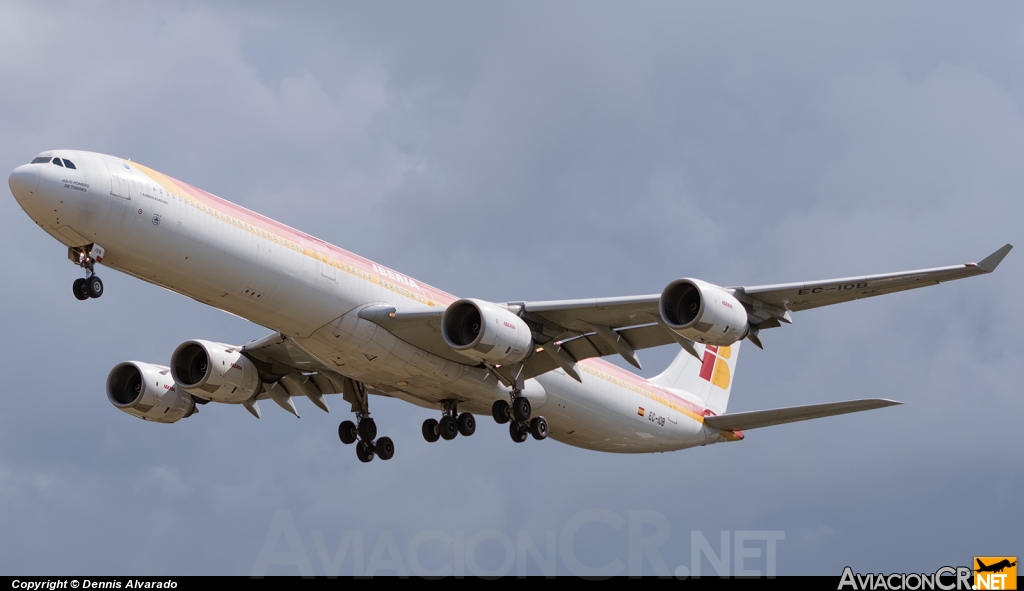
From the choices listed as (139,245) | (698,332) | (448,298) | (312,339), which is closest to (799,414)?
(698,332)

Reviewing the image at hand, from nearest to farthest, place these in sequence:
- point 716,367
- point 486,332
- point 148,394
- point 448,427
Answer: point 486,332 → point 448,427 → point 148,394 → point 716,367

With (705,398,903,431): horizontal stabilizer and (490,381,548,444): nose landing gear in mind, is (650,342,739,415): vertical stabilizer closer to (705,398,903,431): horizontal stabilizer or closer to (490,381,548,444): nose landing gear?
(705,398,903,431): horizontal stabilizer

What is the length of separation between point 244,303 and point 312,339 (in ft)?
8.09

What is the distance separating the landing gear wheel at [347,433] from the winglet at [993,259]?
67.4ft

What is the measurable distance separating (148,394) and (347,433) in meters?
6.70

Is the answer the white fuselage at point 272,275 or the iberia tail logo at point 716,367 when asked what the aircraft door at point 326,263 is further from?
the iberia tail logo at point 716,367

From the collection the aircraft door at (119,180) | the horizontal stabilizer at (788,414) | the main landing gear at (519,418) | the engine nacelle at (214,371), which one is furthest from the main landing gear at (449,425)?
the aircraft door at (119,180)

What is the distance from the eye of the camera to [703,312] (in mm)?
32188

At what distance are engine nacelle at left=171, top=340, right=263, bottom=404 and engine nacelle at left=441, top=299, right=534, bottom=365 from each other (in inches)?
352

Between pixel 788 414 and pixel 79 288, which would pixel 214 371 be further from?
pixel 788 414

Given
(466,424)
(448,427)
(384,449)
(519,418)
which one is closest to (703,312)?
(519,418)

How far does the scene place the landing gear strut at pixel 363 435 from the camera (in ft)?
135

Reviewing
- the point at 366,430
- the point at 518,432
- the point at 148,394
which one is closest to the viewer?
the point at 518,432

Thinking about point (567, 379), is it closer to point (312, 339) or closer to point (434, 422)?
point (434, 422)
